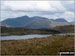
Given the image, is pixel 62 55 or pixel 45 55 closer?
pixel 62 55

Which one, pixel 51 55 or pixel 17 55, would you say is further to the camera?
pixel 17 55

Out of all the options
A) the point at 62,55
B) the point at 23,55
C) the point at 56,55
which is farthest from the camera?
the point at 23,55

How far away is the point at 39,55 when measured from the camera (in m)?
22.2

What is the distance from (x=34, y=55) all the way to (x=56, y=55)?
3.04 m

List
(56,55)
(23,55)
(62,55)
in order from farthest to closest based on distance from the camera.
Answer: (23,55)
(56,55)
(62,55)

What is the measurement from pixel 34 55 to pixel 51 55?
234cm

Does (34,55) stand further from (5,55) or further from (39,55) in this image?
(5,55)

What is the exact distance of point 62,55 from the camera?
620 inches

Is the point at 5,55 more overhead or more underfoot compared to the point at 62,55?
more underfoot

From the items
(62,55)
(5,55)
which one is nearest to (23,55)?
(5,55)

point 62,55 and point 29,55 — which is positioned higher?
point 62,55

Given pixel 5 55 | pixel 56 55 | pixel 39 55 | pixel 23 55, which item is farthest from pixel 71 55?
pixel 5 55

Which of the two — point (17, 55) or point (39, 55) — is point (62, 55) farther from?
point (17, 55)

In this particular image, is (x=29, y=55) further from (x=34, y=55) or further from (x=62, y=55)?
(x=62, y=55)
